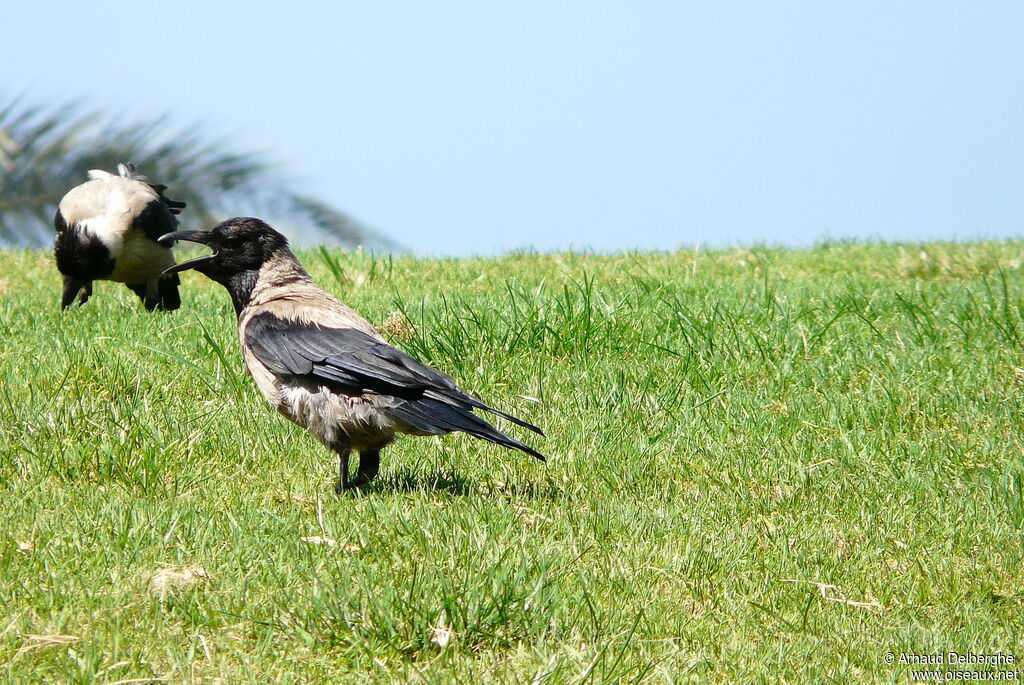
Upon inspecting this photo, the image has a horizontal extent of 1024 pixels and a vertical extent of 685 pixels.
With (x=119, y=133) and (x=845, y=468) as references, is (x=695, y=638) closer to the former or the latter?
(x=845, y=468)

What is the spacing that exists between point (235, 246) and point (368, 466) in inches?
51.3

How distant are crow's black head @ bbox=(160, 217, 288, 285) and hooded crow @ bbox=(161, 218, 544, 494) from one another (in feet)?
0.92

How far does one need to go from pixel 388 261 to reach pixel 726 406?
13.8ft

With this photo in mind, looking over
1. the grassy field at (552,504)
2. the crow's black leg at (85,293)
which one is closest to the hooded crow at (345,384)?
the grassy field at (552,504)

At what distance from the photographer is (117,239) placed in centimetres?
878

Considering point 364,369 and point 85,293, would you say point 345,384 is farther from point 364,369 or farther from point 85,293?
point 85,293

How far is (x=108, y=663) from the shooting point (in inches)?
126

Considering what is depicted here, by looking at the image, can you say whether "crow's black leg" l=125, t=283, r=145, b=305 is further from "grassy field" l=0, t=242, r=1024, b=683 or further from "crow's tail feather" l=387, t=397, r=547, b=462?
"crow's tail feather" l=387, t=397, r=547, b=462

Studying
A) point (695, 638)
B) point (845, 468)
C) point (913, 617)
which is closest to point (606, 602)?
point (695, 638)

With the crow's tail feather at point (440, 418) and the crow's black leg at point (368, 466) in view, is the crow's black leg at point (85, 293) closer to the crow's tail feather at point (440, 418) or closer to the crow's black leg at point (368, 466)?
the crow's black leg at point (368, 466)

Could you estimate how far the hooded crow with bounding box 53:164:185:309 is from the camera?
849 centimetres

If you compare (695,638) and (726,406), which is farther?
(726,406)

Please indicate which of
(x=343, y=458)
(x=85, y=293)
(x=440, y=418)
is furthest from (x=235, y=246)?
(x=85, y=293)

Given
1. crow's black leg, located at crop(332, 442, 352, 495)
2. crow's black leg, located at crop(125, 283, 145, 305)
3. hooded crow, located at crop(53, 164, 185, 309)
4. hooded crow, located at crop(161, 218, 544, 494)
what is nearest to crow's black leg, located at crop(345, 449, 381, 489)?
hooded crow, located at crop(161, 218, 544, 494)
